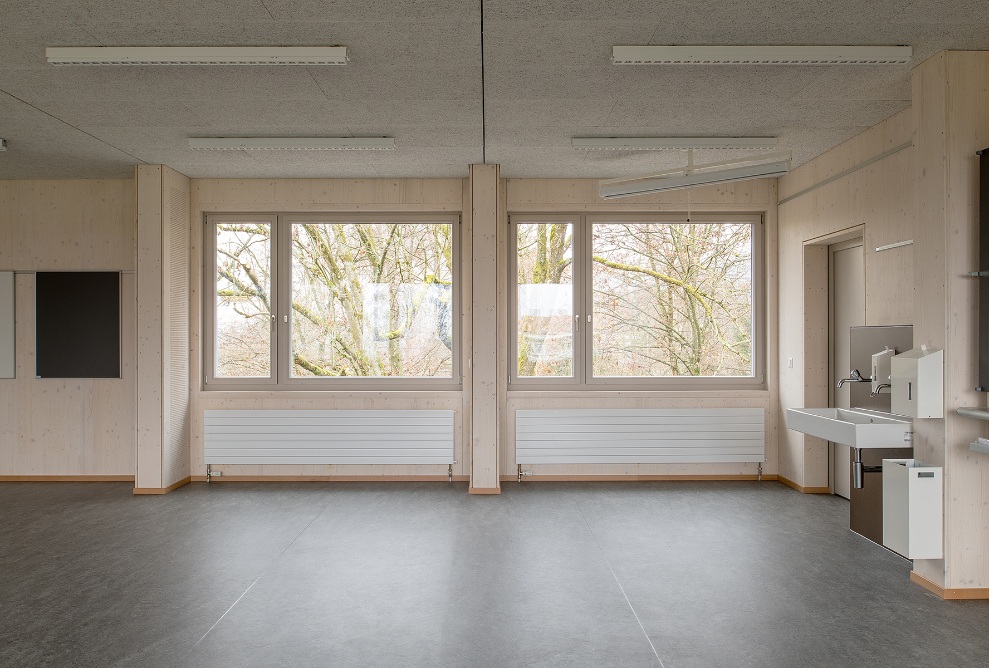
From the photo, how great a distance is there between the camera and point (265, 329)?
6.27 metres

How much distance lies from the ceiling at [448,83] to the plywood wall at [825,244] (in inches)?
8.7

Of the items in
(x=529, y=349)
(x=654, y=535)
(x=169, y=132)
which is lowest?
(x=654, y=535)

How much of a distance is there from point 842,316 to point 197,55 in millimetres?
5110

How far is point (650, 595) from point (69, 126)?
498 centimetres

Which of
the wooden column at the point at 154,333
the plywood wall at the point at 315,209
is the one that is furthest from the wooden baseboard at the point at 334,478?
the wooden column at the point at 154,333

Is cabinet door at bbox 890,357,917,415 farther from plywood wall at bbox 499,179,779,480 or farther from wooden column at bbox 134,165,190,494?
wooden column at bbox 134,165,190,494

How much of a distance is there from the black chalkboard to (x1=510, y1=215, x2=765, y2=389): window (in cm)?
385

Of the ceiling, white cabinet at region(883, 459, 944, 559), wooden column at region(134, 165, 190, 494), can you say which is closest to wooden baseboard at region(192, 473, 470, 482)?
wooden column at region(134, 165, 190, 494)

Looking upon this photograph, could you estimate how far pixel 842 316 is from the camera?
541 centimetres

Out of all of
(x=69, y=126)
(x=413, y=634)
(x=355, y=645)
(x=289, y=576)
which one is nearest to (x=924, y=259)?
(x=413, y=634)

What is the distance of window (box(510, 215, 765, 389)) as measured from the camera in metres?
6.21

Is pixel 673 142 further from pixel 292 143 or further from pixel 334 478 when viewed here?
pixel 334 478

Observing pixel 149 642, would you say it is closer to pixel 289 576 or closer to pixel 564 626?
pixel 289 576

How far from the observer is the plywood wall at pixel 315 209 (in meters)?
6.11
